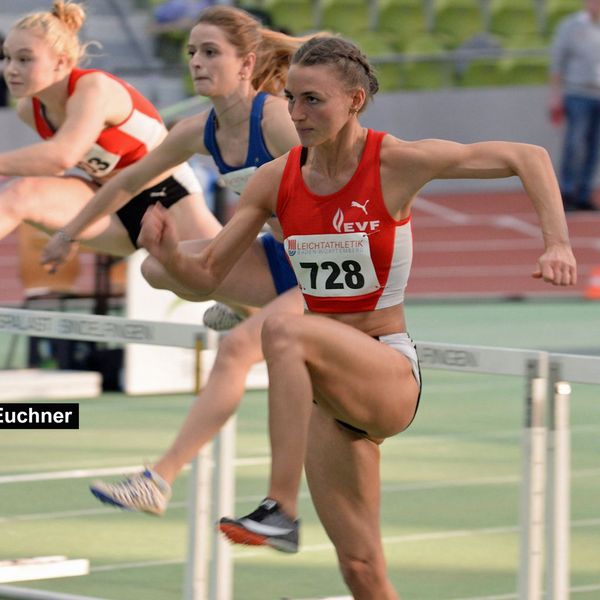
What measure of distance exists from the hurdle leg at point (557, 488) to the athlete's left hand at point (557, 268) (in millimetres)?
482

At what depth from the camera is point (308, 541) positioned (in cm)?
656

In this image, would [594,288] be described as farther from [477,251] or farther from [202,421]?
[202,421]

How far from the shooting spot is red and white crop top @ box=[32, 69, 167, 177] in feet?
20.4

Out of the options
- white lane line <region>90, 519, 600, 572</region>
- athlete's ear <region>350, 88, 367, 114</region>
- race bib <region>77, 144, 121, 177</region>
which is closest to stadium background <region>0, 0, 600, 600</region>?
white lane line <region>90, 519, 600, 572</region>

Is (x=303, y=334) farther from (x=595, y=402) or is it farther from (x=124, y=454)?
(x=595, y=402)

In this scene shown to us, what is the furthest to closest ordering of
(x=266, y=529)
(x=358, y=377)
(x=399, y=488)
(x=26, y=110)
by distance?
1. (x=399, y=488)
2. (x=26, y=110)
3. (x=358, y=377)
4. (x=266, y=529)

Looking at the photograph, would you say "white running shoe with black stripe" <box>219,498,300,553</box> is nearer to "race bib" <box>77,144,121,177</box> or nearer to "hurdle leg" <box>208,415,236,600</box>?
"hurdle leg" <box>208,415,236,600</box>

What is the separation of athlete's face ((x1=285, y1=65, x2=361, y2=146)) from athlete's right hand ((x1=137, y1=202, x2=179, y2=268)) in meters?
0.40

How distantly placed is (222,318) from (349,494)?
5.24 ft

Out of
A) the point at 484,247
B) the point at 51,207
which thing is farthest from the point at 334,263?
the point at 484,247

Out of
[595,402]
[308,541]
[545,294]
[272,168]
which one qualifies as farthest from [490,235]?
[272,168]

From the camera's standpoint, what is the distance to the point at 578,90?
53.7 feet

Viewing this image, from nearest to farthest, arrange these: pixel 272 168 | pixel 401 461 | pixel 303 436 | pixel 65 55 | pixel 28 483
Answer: pixel 303 436 < pixel 272 168 < pixel 65 55 < pixel 28 483 < pixel 401 461

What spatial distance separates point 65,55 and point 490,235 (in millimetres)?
11040
